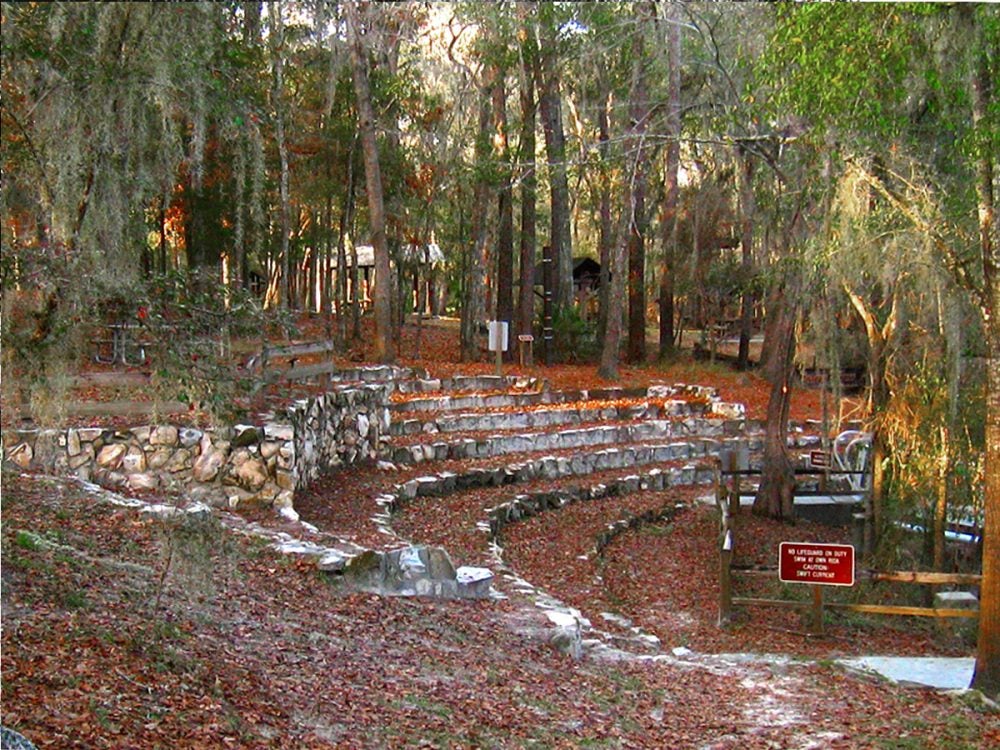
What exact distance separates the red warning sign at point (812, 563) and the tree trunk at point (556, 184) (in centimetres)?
1122

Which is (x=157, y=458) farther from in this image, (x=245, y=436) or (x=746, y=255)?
(x=746, y=255)

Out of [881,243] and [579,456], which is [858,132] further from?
[579,456]

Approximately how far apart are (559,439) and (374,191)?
235 inches

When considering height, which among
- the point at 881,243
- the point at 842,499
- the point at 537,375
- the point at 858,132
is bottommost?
the point at 842,499

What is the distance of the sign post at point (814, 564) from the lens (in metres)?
8.62

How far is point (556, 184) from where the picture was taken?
74.1ft

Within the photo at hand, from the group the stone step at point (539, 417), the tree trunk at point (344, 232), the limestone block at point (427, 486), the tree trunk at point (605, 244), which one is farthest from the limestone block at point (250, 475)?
the tree trunk at point (605, 244)

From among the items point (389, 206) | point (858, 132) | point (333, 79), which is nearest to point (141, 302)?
point (858, 132)

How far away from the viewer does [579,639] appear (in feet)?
23.7

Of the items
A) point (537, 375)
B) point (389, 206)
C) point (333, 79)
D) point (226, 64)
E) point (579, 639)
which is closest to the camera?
point (226, 64)

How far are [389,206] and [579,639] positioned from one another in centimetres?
→ 1757

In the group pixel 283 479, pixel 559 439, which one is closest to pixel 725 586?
pixel 283 479

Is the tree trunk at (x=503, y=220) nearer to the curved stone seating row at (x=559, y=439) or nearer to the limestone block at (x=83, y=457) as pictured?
the curved stone seating row at (x=559, y=439)

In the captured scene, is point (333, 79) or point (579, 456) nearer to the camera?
point (579, 456)
